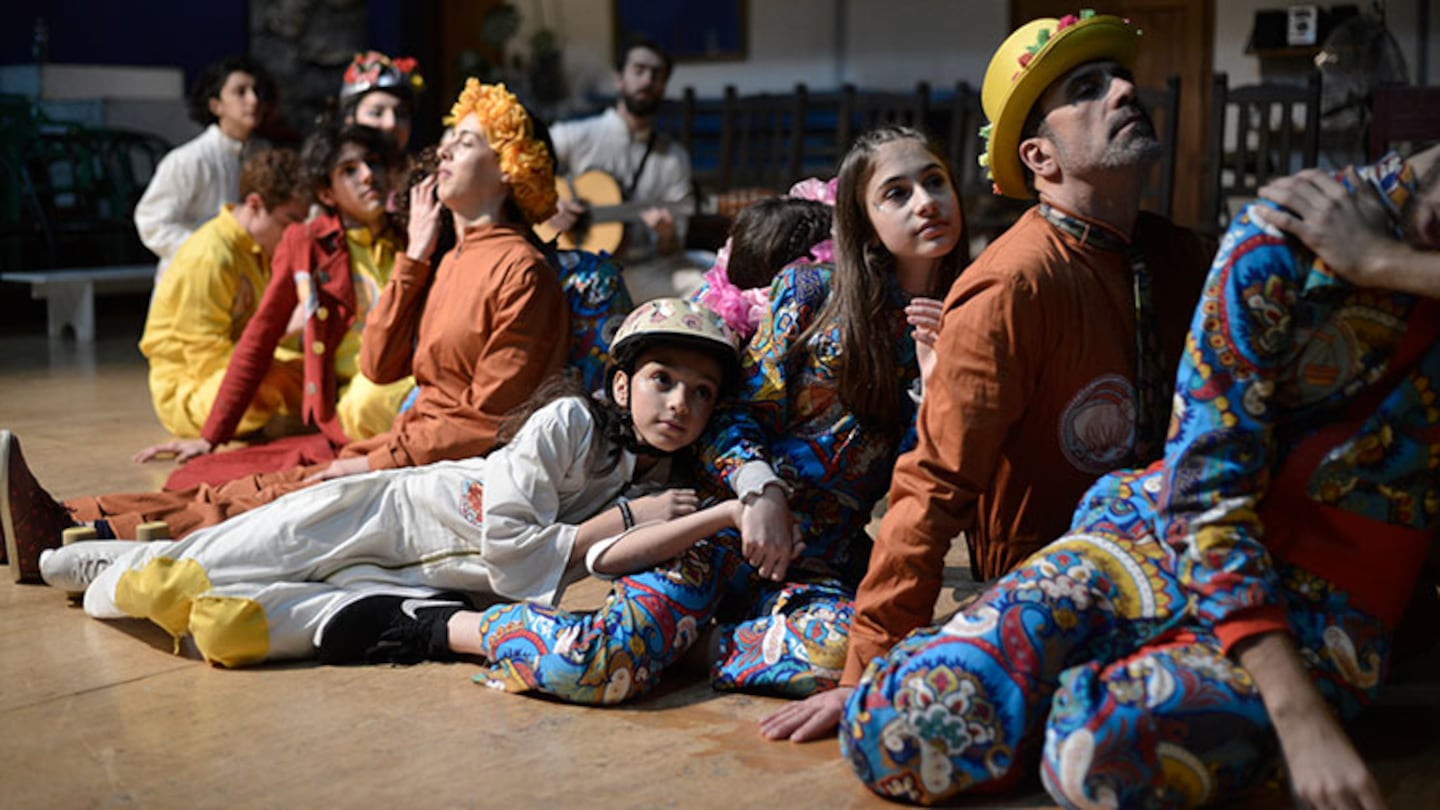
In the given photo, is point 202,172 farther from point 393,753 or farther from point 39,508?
point 393,753

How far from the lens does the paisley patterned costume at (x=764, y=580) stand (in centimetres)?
280

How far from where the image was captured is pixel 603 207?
752 centimetres

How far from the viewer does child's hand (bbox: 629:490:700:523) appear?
9.97ft

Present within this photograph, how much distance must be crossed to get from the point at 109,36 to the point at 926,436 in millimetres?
11066

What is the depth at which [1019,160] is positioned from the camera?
274 centimetres

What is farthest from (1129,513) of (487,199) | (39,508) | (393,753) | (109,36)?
(109,36)

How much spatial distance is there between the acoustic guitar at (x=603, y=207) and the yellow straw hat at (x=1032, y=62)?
4.59 m

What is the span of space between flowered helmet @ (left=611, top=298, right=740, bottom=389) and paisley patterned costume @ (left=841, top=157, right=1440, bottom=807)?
2.67ft

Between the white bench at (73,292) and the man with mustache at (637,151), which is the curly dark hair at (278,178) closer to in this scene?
the man with mustache at (637,151)

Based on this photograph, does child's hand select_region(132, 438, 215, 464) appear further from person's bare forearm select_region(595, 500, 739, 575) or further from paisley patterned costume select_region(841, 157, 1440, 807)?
paisley patterned costume select_region(841, 157, 1440, 807)

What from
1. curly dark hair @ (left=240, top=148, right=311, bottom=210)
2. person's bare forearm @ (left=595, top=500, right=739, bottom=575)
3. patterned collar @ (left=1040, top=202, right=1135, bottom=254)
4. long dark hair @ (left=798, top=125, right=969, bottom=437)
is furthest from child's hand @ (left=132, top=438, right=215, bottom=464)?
patterned collar @ (left=1040, top=202, right=1135, bottom=254)

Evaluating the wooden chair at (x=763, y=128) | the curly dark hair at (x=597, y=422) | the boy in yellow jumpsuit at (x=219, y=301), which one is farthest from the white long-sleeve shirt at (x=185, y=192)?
the curly dark hair at (x=597, y=422)

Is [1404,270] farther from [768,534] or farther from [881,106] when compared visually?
[881,106]

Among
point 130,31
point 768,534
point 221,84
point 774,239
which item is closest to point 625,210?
point 221,84
